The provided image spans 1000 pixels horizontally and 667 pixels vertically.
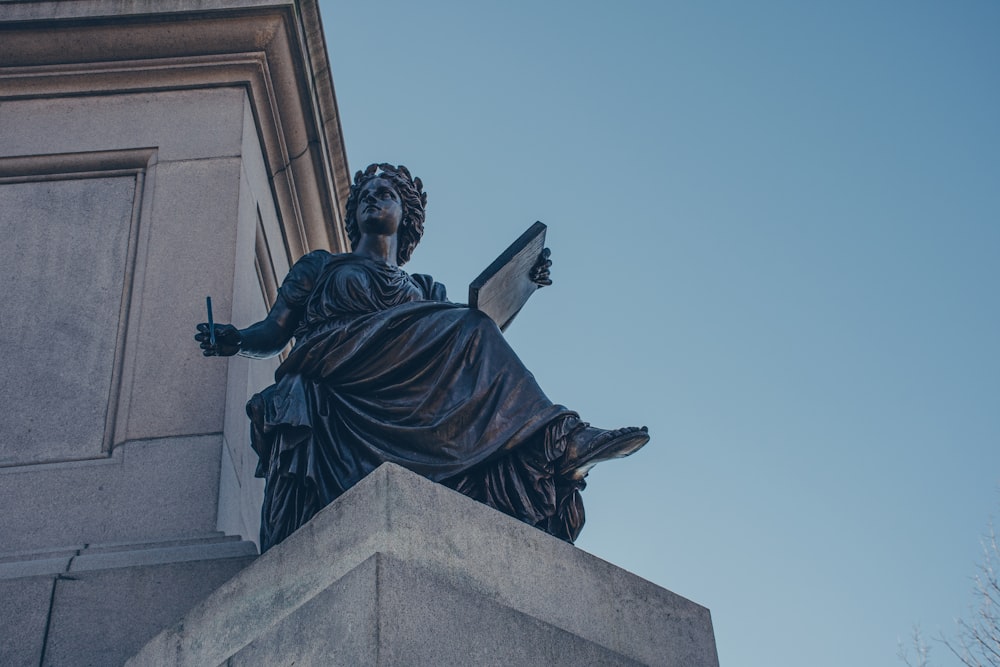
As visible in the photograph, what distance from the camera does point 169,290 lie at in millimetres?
8680

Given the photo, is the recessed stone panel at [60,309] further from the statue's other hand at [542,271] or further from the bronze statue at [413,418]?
the statue's other hand at [542,271]

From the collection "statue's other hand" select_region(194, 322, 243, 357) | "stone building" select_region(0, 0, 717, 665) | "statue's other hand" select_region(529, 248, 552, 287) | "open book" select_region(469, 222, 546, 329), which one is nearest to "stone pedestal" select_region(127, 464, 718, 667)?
"stone building" select_region(0, 0, 717, 665)

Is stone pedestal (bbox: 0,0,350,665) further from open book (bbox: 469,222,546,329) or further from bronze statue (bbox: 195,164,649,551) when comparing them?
open book (bbox: 469,222,546,329)

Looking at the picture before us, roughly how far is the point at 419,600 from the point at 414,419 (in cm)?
191

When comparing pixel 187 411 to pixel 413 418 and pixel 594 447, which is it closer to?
pixel 413 418

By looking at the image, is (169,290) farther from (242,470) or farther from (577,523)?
(577,523)

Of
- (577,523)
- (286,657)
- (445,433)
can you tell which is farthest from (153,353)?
(286,657)

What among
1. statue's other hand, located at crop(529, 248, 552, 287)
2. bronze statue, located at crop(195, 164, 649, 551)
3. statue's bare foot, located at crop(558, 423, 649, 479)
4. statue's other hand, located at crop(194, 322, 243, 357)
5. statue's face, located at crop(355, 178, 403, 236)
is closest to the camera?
statue's bare foot, located at crop(558, 423, 649, 479)

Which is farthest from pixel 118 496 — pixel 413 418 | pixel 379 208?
pixel 379 208

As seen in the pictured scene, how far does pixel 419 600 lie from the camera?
16.5 feet

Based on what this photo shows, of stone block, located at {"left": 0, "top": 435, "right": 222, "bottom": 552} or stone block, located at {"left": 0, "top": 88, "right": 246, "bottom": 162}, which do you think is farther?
stone block, located at {"left": 0, "top": 88, "right": 246, "bottom": 162}

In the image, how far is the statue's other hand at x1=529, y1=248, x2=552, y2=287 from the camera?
7.90m

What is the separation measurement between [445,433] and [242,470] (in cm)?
235

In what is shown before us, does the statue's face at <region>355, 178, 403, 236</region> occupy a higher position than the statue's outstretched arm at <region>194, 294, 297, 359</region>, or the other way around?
the statue's face at <region>355, 178, 403, 236</region>
